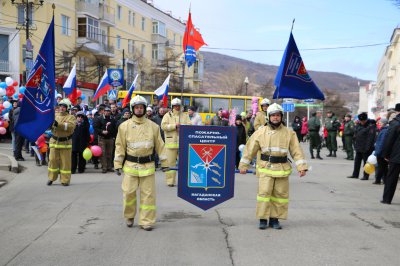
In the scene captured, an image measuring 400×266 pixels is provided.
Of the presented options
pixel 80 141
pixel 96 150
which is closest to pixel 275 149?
pixel 96 150

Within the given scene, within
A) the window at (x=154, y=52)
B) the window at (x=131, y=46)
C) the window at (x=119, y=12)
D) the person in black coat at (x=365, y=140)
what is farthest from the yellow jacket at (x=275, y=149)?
the window at (x=154, y=52)

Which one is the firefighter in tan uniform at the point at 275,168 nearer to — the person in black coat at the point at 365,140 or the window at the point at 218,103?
the person in black coat at the point at 365,140

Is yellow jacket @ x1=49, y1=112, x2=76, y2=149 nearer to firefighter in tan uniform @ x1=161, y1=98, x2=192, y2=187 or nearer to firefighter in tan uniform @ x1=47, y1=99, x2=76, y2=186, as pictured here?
firefighter in tan uniform @ x1=47, y1=99, x2=76, y2=186

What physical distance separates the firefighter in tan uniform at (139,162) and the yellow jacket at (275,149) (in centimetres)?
139

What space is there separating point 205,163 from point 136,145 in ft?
3.61

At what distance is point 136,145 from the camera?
24.2 feet

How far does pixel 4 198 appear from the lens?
32.2 feet

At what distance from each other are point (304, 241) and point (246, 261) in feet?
4.28

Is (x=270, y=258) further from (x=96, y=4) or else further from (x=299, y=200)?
(x=96, y=4)

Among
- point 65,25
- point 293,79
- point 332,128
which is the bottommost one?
point 332,128

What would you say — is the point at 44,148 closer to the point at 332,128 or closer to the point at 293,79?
the point at 293,79

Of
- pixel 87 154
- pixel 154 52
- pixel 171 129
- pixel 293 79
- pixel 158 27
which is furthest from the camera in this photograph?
pixel 154 52

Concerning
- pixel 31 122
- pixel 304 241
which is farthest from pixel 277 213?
pixel 31 122

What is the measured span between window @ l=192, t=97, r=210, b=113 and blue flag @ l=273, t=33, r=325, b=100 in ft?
85.7
